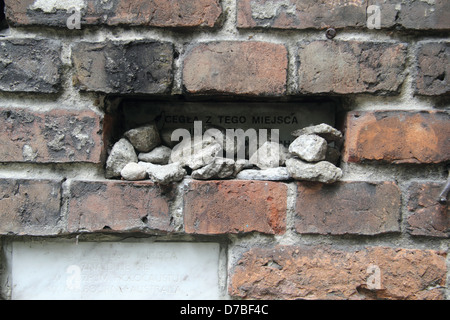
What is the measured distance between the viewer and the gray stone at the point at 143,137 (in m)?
0.74

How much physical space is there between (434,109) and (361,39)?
19cm

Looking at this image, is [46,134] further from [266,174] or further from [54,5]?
[266,174]

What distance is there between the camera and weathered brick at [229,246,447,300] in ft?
2.19

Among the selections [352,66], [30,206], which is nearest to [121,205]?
[30,206]

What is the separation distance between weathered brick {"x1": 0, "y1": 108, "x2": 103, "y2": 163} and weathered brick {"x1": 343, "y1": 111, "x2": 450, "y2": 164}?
0.52 m

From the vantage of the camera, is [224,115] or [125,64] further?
[224,115]

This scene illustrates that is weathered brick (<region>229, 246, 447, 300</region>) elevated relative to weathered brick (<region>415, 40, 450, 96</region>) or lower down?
lower down

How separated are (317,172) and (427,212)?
9.0 inches

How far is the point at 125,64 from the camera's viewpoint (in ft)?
2.17

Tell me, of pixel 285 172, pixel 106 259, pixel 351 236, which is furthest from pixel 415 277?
pixel 106 259

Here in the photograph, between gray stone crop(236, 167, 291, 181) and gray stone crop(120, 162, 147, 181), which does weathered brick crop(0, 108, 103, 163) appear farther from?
gray stone crop(236, 167, 291, 181)

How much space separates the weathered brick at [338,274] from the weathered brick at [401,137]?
0.18m

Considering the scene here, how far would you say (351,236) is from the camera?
0.68 m

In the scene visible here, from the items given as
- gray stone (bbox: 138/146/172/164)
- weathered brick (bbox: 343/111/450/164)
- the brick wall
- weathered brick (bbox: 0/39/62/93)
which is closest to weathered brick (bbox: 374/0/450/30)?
the brick wall
